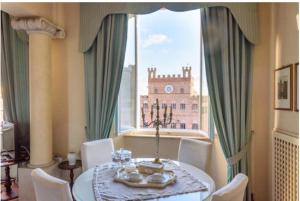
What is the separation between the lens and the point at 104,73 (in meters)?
2.99

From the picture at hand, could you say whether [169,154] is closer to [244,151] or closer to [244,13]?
[244,151]

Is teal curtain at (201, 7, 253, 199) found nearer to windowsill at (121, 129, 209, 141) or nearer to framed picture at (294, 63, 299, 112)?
windowsill at (121, 129, 209, 141)

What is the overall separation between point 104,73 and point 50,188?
175 cm

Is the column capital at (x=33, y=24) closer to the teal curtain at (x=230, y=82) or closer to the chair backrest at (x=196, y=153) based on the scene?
the teal curtain at (x=230, y=82)

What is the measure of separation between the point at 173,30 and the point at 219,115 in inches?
53.3

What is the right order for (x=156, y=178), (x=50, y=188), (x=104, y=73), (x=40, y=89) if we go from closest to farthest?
(x=50, y=188)
(x=156, y=178)
(x=40, y=89)
(x=104, y=73)

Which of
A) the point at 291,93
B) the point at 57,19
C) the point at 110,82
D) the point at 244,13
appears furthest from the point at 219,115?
the point at 57,19

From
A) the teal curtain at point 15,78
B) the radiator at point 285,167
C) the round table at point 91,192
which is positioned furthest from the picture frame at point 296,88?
the teal curtain at point 15,78

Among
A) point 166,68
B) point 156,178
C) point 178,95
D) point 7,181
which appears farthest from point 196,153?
point 7,181

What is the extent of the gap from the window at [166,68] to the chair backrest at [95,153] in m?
0.63

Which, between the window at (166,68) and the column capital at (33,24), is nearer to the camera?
the column capital at (33,24)

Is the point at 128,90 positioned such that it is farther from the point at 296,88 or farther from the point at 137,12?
the point at 296,88

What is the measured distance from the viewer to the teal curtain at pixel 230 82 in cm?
267

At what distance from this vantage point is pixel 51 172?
2854 mm
